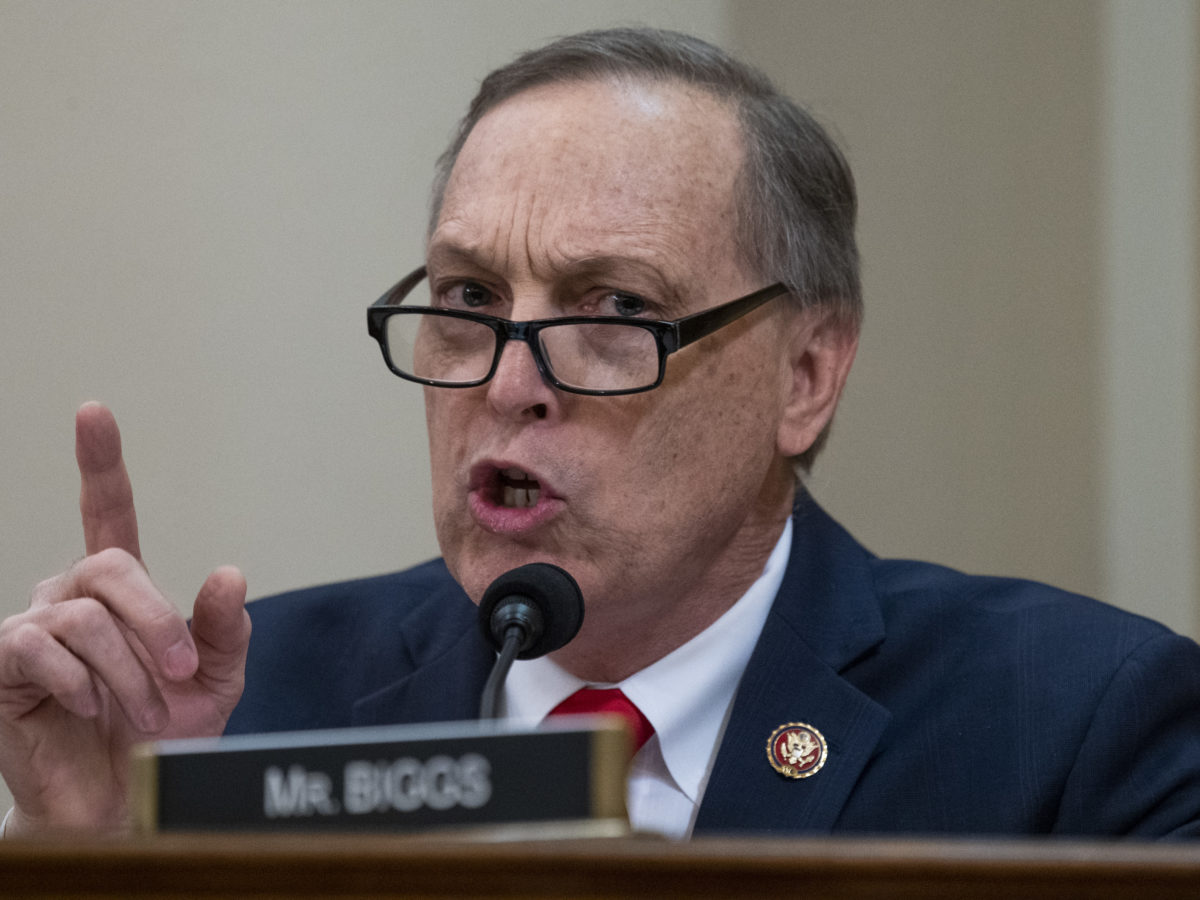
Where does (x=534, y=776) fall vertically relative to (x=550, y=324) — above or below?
below

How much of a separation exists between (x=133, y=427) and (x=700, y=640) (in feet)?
3.77

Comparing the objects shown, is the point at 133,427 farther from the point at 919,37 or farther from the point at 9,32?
the point at 919,37

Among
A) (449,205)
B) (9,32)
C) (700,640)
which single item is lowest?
(700,640)

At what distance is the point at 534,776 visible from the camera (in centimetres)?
70

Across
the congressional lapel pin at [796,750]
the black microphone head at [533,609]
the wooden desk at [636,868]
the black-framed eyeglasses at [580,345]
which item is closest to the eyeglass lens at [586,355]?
the black-framed eyeglasses at [580,345]

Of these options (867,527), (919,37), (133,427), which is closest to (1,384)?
(133,427)

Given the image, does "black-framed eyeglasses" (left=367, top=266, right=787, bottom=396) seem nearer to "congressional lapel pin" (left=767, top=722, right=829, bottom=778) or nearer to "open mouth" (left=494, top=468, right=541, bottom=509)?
"open mouth" (left=494, top=468, right=541, bottom=509)

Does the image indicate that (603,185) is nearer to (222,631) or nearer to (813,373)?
(813,373)

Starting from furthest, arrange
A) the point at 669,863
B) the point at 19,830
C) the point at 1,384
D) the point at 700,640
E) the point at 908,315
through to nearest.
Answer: the point at 908,315 < the point at 1,384 < the point at 700,640 < the point at 19,830 < the point at 669,863

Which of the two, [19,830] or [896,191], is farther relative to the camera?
[896,191]

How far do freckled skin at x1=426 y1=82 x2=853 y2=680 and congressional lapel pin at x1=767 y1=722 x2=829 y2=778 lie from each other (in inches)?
8.2

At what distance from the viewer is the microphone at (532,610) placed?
1195 millimetres

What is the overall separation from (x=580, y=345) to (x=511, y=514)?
8.5 inches

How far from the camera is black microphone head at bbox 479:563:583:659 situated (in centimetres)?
120
